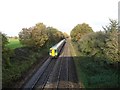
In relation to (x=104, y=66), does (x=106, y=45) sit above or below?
above

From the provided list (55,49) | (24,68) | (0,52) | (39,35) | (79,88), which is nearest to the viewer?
(0,52)

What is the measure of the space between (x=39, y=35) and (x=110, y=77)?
30.0 m

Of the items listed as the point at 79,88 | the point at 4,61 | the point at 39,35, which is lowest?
the point at 79,88

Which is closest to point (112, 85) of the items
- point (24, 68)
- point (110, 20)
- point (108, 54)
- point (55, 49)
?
point (108, 54)

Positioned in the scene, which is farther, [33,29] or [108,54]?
[33,29]

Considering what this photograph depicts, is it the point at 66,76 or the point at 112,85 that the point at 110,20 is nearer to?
the point at 66,76

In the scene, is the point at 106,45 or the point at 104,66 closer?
the point at 104,66

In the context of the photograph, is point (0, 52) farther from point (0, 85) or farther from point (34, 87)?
point (34, 87)

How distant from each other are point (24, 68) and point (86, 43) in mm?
14628

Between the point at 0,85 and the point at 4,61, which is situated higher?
the point at 4,61

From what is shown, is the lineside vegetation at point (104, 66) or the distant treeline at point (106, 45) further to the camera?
the distant treeline at point (106, 45)

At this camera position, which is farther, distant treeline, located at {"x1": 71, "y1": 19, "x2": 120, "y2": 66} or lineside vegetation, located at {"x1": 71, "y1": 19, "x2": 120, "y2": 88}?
distant treeline, located at {"x1": 71, "y1": 19, "x2": 120, "y2": 66}

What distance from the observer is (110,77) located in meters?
23.1

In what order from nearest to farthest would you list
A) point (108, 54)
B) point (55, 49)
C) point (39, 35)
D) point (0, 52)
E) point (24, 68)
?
point (0, 52) < point (108, 54) < point (24, 68) < point (55, 49) < point (39, 35)
